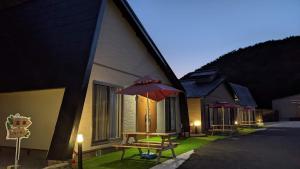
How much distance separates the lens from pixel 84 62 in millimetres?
7797

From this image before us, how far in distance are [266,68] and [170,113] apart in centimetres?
6888

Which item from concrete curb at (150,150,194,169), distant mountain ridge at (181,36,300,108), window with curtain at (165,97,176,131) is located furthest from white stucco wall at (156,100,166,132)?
distant mountain ridge at (181,36,300,108)

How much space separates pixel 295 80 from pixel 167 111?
201ft

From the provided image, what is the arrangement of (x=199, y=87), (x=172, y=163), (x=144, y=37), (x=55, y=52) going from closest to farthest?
(x=172, y=163) → (x=55, y=52) → (x=144, y=37) → (x=199, y=87)

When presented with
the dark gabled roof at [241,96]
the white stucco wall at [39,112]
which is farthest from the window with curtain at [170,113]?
the dark gabled roof at [241,96]

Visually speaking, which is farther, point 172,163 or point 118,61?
point 118,61

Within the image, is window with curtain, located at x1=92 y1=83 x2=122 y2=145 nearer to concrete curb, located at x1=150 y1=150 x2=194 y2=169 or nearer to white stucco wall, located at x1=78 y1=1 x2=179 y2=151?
white stucco wall, located at x1=78 y1=1 x2=179 y2=151

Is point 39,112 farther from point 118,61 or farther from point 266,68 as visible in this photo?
point 266,68

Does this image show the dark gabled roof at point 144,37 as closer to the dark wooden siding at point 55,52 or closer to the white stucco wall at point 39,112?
the dark wooden siding at point 55,52

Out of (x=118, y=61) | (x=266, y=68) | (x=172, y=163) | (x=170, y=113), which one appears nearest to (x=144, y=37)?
(x=118, y=61)

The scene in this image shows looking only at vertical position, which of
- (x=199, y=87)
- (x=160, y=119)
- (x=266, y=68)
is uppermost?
(x=266, y=68)

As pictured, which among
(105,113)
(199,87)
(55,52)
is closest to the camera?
(55,52)

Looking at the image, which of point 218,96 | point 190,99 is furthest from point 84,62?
point 218,96

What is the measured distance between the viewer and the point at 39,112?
30.7 ft
